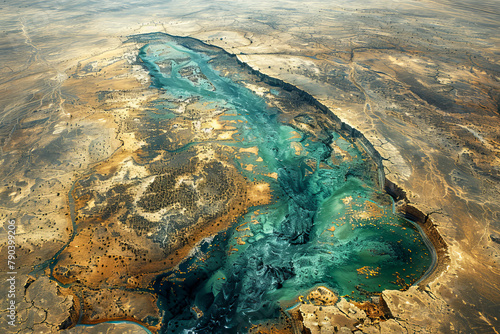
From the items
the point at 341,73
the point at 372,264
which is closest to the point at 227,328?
the point at 372,264

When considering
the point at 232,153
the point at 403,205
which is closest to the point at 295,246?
the point at 403,205

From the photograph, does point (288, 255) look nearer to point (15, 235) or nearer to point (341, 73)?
point (15, 235)

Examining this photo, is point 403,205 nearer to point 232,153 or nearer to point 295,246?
point 295,246

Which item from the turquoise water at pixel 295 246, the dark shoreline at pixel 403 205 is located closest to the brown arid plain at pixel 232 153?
the dark shoreline at pixel 403 205

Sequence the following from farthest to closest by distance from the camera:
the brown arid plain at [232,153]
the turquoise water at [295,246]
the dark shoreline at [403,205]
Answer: the dark shoreline at [403,205] < the turquoise water at [295,246] < the brown arid plain at [232,153]

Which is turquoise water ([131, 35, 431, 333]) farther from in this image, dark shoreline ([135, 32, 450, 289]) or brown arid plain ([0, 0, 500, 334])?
brown arid plain ([0, 0, 500, 334])

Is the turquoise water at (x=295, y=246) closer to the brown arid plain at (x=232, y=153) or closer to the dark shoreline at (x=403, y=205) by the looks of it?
the dark shoreline at (x=403, y=205)
